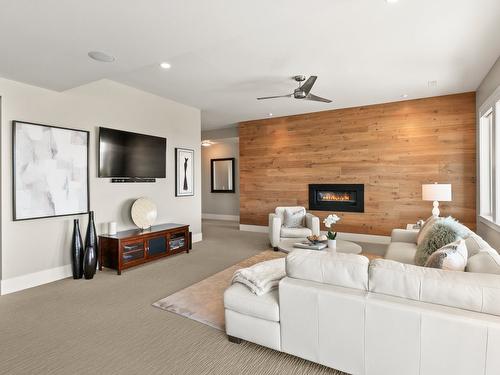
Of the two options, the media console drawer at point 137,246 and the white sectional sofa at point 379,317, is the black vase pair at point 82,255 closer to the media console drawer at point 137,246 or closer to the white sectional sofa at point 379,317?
the media console drawer at point 137,246

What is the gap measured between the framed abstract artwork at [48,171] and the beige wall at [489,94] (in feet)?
18.7

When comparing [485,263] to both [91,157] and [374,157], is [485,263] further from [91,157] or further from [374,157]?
[91,157]

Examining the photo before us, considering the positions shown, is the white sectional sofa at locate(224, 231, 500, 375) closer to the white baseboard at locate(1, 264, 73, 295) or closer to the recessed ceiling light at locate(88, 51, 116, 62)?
the recessed ceiling light at locate(88, 51, 116, 62)

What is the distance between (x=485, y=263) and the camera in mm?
1801

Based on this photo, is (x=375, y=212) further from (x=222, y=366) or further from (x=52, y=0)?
(x=52, y=0)

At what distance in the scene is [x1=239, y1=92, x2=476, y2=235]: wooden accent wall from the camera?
17.4 feet

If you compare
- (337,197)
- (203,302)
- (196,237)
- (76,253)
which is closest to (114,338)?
(203,302)

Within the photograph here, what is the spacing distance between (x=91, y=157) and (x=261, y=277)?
3.34 metres

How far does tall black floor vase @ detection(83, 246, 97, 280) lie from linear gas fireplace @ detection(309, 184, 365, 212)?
4.53m

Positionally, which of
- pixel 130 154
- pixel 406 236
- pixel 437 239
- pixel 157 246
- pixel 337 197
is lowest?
pixel 157 246

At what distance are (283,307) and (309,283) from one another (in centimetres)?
25

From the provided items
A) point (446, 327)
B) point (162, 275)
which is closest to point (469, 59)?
point (446, 327)

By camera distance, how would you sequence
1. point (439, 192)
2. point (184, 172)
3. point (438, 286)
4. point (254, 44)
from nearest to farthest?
point (438, 286) < point (254, 44) < point (439, 192) < point (184, 172)

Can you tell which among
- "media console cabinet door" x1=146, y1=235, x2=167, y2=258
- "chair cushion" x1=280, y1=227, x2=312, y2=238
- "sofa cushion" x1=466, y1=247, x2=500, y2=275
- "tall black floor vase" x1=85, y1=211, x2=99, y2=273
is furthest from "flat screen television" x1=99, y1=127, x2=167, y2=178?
"sofa cushion" x1=466, y1=247, x2=500, y2=275
